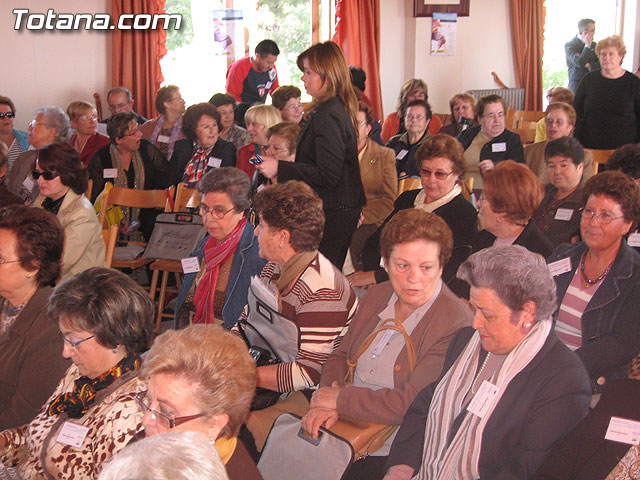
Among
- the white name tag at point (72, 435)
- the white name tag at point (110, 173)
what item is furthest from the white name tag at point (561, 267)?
the white name tag at point (110, 173)

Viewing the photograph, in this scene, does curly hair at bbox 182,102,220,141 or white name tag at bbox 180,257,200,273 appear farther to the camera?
curly hair at bbox 182,102,220,141

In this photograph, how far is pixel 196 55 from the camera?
27.4 ft

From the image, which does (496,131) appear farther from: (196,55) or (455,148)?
(196,55)

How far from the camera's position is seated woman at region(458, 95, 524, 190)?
5457mm

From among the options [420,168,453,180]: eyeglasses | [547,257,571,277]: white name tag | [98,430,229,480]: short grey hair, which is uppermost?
[420,168,453,180]: eyeglasses

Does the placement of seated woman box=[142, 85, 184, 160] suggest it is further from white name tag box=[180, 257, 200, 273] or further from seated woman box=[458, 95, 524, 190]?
white name tag box=[180, 257, 200, 273]

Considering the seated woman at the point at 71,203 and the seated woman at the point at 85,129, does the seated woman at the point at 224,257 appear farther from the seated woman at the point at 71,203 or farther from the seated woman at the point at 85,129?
the seated woman at the point at 85,129

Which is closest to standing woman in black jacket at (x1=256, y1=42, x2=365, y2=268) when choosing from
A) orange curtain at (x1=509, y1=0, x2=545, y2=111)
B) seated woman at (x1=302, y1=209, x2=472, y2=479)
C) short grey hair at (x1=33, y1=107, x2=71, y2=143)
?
seated woman at (x1=302, y1=209, x2=472, y2=479)

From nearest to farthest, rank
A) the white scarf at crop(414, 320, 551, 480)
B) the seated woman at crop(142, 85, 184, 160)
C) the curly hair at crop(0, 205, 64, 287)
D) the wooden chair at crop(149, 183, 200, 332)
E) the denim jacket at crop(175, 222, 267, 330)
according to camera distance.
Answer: the white scarf at crop(414, 320, 551, 480)
the curly hair at crop(0, 205, 64, 287)
the denim jacket at crop(175, 222, 267, 330)
the wooden chair at crop(149, 183, 200, 332)
the seated woman at crop(142, 85, 184, 160)

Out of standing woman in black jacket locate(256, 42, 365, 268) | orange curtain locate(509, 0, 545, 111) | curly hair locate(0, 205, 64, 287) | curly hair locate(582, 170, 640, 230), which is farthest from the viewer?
orange curtain locate(509, 0, 545, 111)

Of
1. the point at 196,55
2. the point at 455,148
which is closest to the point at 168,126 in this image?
the point at 196,55

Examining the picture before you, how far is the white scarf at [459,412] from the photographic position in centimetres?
180

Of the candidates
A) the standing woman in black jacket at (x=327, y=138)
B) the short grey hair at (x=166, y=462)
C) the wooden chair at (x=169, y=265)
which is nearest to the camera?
the short grey hair at (x=166, y=462)

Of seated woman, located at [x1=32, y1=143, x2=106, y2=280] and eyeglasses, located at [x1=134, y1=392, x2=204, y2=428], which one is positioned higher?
seated woman, located at [x1=32, y1=143, x2=106, y2=280]
